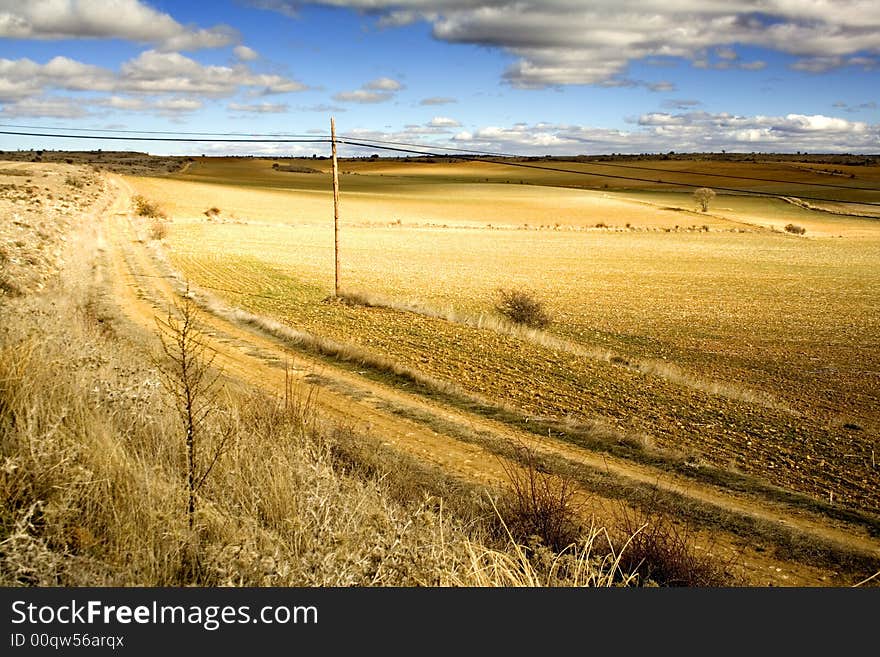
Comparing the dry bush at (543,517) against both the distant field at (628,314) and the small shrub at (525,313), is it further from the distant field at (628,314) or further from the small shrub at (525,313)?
the small shrub at (525,313)

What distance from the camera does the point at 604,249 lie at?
6531 centimetres

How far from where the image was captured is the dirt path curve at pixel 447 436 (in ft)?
28.0

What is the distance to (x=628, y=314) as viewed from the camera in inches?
1168

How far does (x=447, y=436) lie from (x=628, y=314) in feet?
63.3

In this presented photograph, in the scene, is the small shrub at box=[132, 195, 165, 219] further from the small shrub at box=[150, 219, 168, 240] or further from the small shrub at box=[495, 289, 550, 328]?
the small shrub at box=[495, 289, 550, 328]

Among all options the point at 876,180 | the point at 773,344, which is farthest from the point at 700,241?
the point at 876,180

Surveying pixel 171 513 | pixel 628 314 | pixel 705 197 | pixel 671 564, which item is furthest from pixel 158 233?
pixel 705 197

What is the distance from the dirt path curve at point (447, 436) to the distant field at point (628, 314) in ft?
4.42

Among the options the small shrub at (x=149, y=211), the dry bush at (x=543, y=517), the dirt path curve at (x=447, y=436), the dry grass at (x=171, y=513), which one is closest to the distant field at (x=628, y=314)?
the dirt path curve at (x=447, y=436)

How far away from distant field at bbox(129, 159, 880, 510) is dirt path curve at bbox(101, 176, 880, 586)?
1.35 metres

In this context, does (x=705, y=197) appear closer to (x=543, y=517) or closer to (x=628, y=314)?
(x=628, y=314)

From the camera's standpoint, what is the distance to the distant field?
13.4 m

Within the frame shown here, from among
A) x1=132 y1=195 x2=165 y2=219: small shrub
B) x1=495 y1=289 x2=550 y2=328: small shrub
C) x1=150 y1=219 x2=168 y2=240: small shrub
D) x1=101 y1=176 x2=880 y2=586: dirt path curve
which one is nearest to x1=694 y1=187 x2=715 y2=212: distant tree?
x1=132 y1=195 x2=165 y2=219: small shrub

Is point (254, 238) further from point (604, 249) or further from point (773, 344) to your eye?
point (773, 344)
